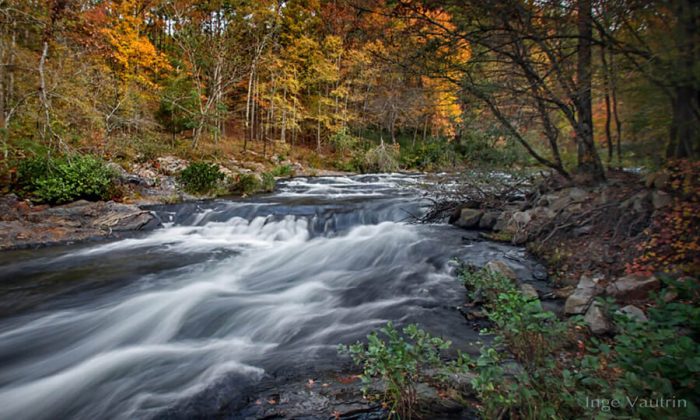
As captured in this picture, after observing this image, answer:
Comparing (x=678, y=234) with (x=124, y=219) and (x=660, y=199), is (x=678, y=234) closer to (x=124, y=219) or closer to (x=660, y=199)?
(x=660, y=199)

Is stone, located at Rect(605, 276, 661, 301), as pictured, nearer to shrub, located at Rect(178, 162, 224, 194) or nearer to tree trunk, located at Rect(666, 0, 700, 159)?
tree trunk, located at Rect(666, 0, 700, 159)

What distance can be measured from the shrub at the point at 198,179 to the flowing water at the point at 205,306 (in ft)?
10.7

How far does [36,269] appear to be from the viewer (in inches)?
244

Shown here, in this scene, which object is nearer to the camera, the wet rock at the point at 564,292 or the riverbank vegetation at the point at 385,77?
the riverbank vegetation at the point at 385,77

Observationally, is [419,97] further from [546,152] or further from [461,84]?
[546,152]

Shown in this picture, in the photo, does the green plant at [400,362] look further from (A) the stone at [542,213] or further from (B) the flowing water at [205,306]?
(A) the stone at [542,213]

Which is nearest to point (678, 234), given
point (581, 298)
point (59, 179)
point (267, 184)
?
point (581, 298)

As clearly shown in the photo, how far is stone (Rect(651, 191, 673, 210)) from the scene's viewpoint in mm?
4445

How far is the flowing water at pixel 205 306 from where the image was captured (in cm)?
325

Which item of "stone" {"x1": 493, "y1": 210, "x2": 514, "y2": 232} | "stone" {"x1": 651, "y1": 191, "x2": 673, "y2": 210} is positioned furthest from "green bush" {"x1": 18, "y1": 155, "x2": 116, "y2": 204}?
"stone" {"x1": 651, "y1": 191, "x2": 673, "y2": 210}

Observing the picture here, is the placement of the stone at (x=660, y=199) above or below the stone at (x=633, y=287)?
above

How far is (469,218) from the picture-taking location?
796 cm

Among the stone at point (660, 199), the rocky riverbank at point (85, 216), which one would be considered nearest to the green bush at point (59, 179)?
the rocky riverbank at point (85, 216)

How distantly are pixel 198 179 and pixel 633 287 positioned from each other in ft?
39.5
